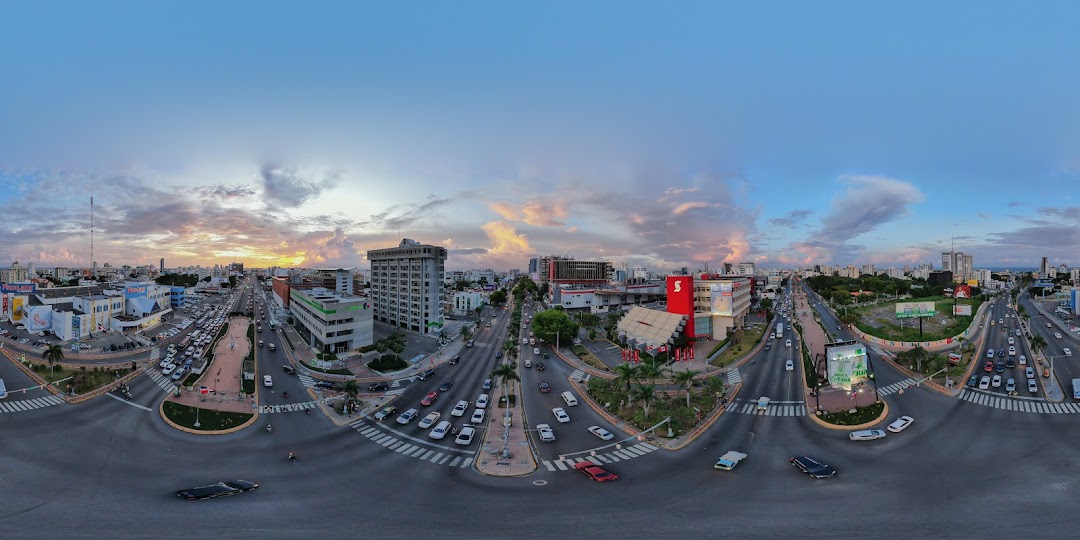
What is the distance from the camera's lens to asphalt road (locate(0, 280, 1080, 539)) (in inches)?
814

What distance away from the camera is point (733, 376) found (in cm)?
4816

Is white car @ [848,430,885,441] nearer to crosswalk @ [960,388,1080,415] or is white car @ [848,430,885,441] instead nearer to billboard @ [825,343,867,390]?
billboard @ [825,343,867,390]

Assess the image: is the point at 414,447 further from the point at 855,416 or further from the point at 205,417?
the point at 855,416

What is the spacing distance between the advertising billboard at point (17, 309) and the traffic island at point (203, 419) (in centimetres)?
6480

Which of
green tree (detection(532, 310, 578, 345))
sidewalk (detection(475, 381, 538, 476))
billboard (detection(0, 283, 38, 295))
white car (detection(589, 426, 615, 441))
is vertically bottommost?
sidewalk (detection(475, 381, 538, 476))

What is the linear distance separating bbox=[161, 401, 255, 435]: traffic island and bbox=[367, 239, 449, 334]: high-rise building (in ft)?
131

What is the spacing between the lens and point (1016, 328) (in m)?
74.1

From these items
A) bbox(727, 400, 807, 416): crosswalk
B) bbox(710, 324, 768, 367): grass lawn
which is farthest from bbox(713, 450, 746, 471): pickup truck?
bbox(710, 324, 768, 367): grass lawn

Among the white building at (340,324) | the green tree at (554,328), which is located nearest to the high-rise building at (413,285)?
the white building at (340,324)

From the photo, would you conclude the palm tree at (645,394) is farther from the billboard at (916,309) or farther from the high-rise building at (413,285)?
the billboard at (916,309)

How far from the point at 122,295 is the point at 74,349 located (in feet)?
94.2

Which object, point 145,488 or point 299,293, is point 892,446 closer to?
point 145,488

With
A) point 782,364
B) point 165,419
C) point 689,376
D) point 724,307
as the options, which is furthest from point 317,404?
point 724,307

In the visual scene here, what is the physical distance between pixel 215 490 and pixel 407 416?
14.2 metres
